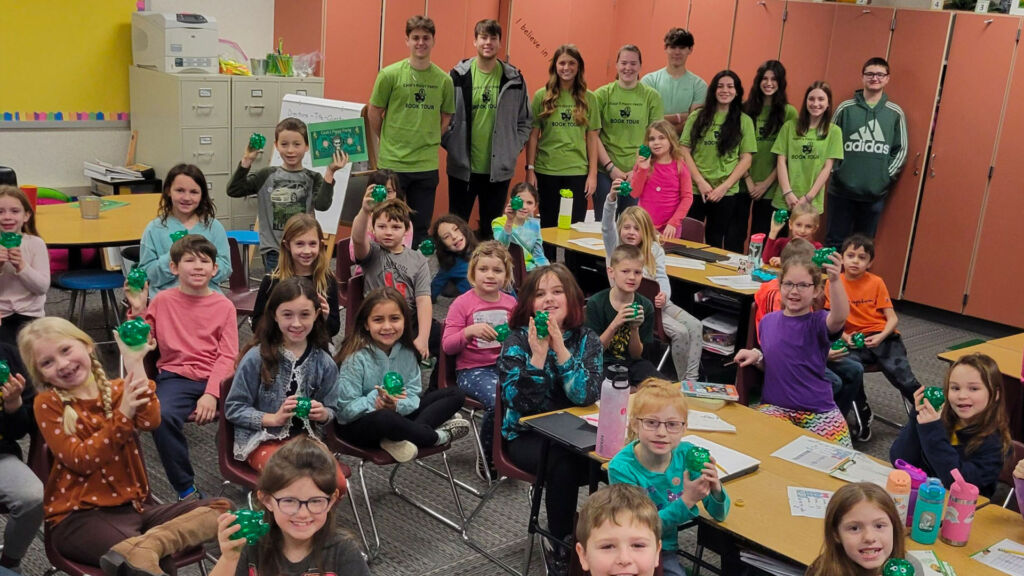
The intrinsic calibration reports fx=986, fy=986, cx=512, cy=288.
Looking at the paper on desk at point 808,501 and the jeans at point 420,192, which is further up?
the jeans at point 420,192

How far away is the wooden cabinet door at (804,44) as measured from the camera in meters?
8.41

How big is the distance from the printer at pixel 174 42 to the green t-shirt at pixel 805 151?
4403 millimetres

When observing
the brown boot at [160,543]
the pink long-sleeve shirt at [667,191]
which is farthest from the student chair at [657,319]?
the brown boot at [160,543]

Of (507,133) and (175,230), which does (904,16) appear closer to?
(507,133)

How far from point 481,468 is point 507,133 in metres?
3.35

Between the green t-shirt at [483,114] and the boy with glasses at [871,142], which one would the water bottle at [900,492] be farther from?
the boy with glasses at [871,142]

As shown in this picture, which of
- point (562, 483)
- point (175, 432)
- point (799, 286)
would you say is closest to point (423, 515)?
point (562, 483)

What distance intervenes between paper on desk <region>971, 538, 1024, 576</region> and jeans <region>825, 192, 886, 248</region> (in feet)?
17.9

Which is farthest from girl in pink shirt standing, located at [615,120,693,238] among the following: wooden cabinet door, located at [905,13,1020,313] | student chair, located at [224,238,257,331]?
student chair, located at [224,238,257,331]

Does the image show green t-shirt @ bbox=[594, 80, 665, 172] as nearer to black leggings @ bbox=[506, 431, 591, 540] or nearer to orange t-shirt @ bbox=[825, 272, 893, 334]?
orange t-shirt @ bbox=[825, 272, 893, 334]

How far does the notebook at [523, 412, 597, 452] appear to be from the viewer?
3.35 m

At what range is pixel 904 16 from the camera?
7.92 metres

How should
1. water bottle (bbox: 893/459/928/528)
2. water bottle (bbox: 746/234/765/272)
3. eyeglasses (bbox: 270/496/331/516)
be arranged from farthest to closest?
water bottle (bbox: 746/234/765/272) < water bottle (bbox: 893/459/928/528) < eyeglasses (bbox: 270/496/331/516)

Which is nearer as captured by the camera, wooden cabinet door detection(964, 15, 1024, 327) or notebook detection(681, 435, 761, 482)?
notebook detection(681, 435, 761, 482)
